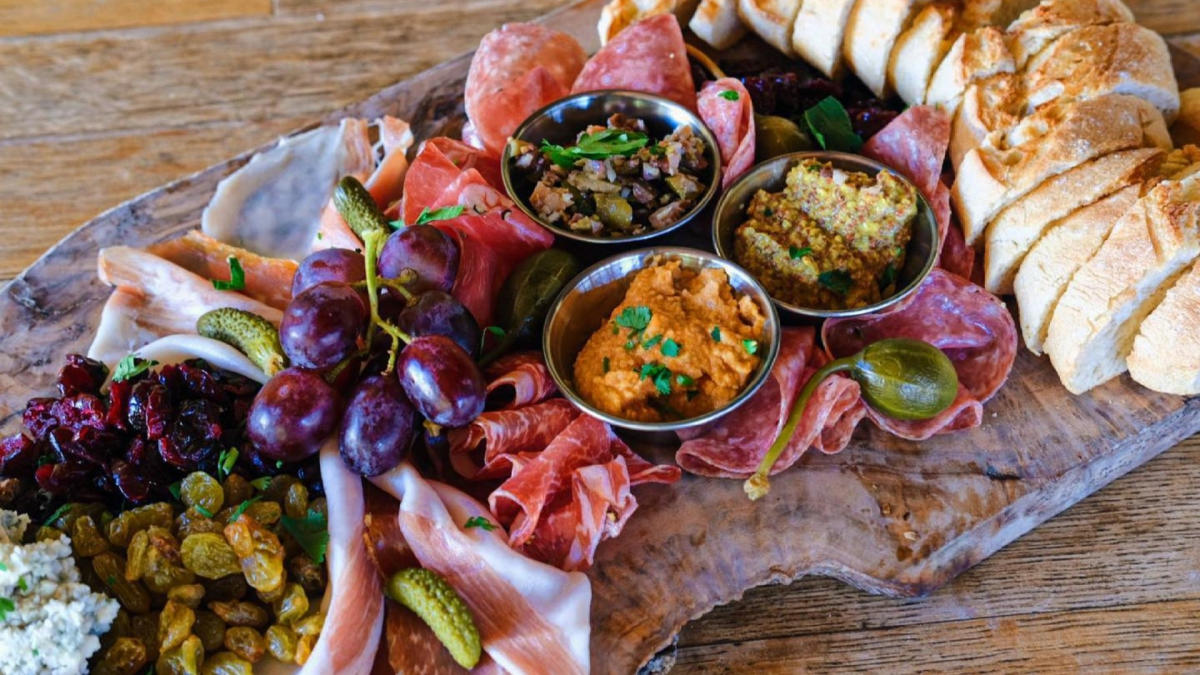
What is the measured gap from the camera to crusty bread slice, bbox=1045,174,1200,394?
1.85 m

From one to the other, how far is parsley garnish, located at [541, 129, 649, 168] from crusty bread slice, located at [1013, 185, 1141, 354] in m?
0.88

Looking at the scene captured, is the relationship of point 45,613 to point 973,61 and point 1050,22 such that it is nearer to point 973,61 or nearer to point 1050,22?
point 973,61

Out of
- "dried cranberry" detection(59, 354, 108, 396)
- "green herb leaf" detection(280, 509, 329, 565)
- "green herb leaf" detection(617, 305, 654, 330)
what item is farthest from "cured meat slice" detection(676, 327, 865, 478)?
"dried cranberry" detection(59, 354, 108, 396)

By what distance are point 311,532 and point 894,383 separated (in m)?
1.12

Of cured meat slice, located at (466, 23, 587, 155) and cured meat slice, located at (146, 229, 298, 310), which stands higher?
cured meat slice, located at (466, 23, 587, 155)

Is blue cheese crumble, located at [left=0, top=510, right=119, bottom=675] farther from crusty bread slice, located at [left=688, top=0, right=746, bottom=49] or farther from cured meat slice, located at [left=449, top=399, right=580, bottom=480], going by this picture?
crusty bread slice, located at [left=688, top=0, right=746, bottom=49]

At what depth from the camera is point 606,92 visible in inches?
94.4

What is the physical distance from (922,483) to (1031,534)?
34 cm

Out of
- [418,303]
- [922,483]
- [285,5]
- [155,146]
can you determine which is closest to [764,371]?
[922,483]

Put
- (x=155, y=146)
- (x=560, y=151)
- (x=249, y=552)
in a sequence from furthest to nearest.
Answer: (x=155, y=146) → (x=560, y=151) → (x=249, y=552)

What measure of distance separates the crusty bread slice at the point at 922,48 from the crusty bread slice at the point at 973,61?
0.14ft

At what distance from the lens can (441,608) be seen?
1633mm

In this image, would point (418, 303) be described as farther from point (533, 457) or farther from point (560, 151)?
point (560, 151)

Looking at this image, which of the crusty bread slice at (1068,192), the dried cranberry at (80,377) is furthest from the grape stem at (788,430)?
the dried cranberry at (80,377)
